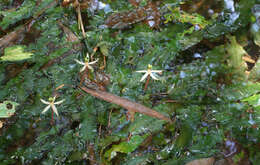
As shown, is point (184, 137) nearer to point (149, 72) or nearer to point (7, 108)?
point (149, 72)

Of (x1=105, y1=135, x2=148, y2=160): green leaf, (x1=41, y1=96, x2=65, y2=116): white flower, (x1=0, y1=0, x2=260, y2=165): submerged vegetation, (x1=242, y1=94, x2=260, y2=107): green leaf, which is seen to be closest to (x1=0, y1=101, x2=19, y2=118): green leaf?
(x1=0, y1=0, x2=260, y2=165): submerged vegetation

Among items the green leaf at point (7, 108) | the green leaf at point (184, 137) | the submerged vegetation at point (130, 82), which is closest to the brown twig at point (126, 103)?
the submerged vegetation at point (130, 82)

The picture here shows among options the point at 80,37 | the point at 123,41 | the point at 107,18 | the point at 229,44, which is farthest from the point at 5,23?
the point at 229,44

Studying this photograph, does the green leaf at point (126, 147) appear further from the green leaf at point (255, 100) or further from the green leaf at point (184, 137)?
the green leaf at point (255, 100)

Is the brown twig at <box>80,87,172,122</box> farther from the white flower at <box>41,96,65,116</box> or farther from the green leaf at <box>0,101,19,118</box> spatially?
the green leaf at <box>0,101,19,118</box>

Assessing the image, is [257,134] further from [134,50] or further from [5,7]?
[5,7]

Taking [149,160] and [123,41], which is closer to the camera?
[149,160]
